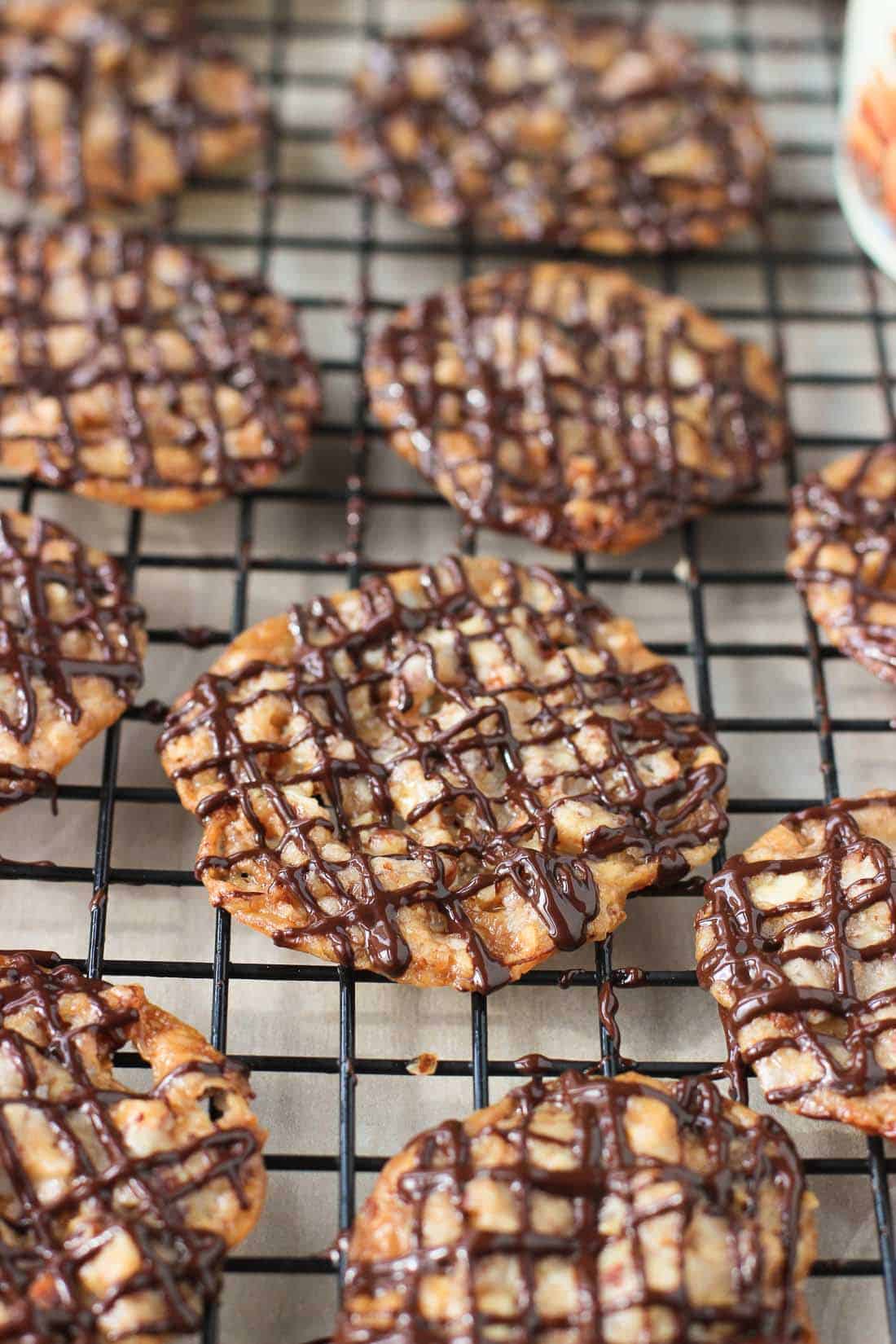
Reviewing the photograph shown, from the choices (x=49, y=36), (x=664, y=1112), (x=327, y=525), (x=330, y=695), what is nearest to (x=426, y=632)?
(x=330, y=695)

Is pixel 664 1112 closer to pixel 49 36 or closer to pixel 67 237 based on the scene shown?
pixel 67 237

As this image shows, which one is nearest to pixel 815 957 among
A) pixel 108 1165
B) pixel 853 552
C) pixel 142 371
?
pixel 853 552

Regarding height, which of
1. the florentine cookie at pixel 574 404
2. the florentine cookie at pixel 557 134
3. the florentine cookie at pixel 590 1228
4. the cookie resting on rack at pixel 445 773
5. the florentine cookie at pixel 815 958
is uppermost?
the florentine cookie at pixel 557 134

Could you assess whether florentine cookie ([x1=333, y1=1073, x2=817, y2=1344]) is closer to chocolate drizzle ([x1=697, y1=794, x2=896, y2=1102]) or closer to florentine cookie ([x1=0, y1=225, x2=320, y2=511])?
chocolate drizzle ([x1=697, y1=794, x2=896, y2=1102])

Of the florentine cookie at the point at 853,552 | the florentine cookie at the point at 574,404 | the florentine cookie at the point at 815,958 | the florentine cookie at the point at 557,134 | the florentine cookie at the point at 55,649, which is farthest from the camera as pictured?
the florentine cookie at the point at 557,134

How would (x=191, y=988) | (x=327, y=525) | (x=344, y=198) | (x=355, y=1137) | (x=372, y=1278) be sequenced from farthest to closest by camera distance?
1. (x=344, y=198)
2. (x=327, y=525)
3. (x=191, y=988)
4. (x=355, y=1137)
5. (x=372, y=1278)

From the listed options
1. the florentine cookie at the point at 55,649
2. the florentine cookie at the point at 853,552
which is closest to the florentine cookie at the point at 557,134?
the florentine cookie at the point at 853,552

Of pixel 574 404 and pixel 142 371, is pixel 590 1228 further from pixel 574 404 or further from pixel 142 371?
pixel 142 371

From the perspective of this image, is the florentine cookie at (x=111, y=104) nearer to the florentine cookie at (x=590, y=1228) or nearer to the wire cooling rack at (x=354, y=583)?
the wire cooling rack at (x=354, y=583)
